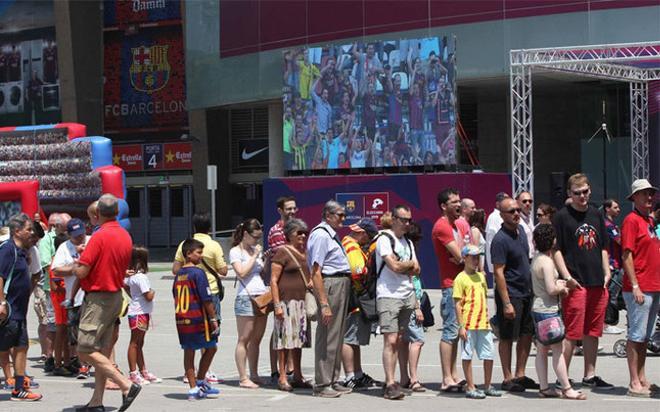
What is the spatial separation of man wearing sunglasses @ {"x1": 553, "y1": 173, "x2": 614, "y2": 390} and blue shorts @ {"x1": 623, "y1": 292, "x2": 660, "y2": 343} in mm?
339

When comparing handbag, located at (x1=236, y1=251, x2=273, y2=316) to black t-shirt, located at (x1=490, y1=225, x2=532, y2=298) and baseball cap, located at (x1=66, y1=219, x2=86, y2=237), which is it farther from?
black t-shirt, located at (x1=490, y1=225, x2=532, y2=298)

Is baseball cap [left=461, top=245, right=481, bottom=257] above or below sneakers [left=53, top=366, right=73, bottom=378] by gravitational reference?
above

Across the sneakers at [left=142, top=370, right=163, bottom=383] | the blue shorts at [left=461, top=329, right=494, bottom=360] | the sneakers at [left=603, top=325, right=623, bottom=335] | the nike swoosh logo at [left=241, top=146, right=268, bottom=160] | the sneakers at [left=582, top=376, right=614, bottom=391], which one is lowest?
the sneakers at [left=603, top=325, right=623, bottom=335]

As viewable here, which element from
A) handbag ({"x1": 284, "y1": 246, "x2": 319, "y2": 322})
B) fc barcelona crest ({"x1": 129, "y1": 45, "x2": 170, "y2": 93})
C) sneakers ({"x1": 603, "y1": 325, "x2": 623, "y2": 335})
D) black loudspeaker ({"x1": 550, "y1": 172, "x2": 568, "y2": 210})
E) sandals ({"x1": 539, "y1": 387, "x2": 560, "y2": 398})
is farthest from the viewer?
fc barcelona crest ({"x1": 129, "y1": 45, "x2": 170, "y2": 93})

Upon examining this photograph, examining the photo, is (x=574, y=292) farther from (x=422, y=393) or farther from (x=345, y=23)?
(x=345, y=23)

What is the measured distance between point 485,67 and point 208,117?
55.2 feet

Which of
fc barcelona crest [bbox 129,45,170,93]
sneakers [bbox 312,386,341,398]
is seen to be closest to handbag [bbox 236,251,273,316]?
sneakers [bbox 312,386,341,398]

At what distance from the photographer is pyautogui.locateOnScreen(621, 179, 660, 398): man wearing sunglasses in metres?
11.1

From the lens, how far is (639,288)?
1126 centimetres

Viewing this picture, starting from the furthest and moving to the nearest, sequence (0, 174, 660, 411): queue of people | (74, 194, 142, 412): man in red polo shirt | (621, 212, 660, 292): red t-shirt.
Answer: (621, 212, 660, 292): red t-shirt, (0, 174, 660, 411): queue of people, (74, 194, 142, 412): man in red polo shirt

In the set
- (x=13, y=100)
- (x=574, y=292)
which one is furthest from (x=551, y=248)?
(x=13, y=100)

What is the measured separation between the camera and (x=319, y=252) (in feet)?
38.0

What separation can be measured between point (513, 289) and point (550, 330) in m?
0.71

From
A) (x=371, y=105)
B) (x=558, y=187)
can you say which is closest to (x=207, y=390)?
(x=558, y=187)
